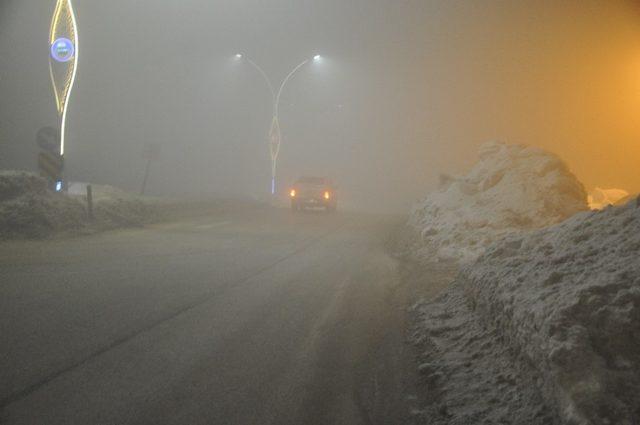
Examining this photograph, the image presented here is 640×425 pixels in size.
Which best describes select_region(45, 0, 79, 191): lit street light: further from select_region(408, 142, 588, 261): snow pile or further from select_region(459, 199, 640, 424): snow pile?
select_region(459, 199, 640, 424): snow pile

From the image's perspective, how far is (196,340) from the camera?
18.5ft

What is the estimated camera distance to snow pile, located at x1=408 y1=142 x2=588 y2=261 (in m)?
11.2

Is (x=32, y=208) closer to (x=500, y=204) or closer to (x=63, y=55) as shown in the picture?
(x=63, y=55)

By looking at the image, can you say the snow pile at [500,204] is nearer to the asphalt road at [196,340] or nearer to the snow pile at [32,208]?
the asphalt road at [196,340]

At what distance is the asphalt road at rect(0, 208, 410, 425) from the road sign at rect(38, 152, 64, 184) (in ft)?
15.8

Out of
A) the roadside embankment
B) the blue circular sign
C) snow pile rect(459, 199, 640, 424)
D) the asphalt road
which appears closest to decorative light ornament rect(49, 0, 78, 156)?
the blue circular sign

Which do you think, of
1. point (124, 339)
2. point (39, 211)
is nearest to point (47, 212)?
point (39, 211)

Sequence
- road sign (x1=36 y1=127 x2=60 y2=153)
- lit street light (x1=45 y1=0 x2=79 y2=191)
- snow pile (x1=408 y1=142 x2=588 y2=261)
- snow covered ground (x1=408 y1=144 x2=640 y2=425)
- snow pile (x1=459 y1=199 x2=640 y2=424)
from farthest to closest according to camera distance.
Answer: lit street light (x1=45 y1=0 x2=79 y2=191) → road sign (x1=36 y1=127 x2=60 y2=153) → snow pile (x1=408 y1=142 x2=588 y2=261) → snow covered ground (x1=408 y1=144 x2=640 y2=425) → snow pile (x1=459 y1=199 x2=640 y2=424)

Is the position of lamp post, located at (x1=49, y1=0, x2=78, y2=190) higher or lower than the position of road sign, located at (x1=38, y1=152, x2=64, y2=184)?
higher

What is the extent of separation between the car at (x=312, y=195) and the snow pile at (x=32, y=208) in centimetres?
1359

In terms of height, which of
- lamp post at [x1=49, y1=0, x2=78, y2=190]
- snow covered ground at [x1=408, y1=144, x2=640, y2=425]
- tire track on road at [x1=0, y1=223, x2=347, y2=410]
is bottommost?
tire track on road at [x1=0, y1=223, x2=347, y2=410]

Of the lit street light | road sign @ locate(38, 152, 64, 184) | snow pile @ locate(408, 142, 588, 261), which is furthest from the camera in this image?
the lit street light

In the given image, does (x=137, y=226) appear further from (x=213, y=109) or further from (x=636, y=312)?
(x=213, y=109)

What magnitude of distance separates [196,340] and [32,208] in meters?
10.5
